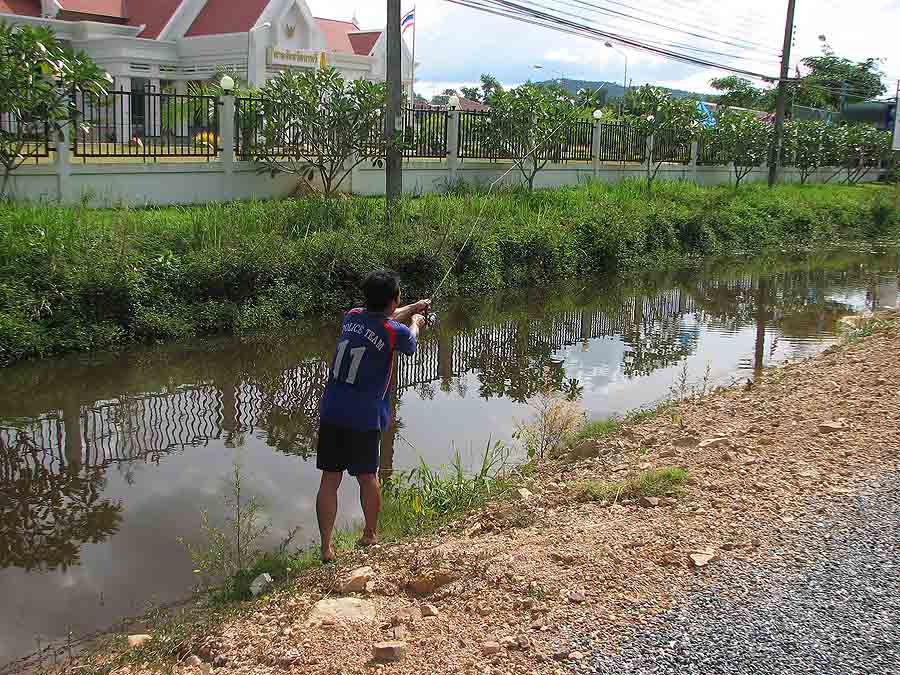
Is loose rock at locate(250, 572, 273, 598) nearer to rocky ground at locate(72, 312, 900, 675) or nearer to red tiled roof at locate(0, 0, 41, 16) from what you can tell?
rocky ground at locate(72, 312, 900, 675)

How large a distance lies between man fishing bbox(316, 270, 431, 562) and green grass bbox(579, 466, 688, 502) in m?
1.53

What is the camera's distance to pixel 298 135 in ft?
55.1

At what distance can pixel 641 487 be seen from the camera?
18.6ft

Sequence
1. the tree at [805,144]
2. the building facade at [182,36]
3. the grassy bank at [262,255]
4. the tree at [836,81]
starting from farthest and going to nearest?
the tree at [836,81] < the tree at [805,144] < the building facade at [182,36] < the grassy bank at [262,255]

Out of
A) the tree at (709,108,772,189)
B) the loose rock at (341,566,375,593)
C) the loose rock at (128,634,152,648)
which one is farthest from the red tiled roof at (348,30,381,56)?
the loose rock at (128,634,152,648)

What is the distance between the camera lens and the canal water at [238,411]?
17.9 feet

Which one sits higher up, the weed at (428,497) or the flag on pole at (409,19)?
the flag on pole at (409,19)

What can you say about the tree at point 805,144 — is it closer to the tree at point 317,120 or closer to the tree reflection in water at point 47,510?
the tree at point 317,120

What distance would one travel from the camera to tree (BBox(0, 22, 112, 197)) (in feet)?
39.3

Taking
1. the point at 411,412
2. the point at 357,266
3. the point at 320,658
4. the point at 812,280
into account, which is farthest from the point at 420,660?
the point at 812,280

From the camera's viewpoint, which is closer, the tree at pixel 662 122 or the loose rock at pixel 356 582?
the loose rock at pixel 356 582

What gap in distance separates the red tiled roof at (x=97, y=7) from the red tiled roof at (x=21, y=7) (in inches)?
34.9

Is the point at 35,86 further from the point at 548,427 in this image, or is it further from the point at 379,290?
the point at 379,290

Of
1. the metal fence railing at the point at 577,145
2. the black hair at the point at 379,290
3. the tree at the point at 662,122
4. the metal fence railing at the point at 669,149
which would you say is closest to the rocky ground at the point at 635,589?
the black hair at the point at 379,290
